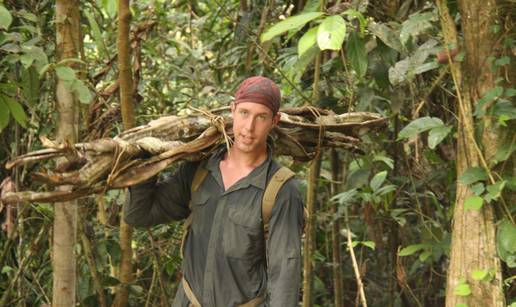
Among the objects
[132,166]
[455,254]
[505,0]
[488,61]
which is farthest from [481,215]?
[132,166]

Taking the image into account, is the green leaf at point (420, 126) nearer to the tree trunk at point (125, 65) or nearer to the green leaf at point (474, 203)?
the green leaf at point (474, 203)

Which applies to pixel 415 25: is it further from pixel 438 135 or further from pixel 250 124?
pixel 250 124

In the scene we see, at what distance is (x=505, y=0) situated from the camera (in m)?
3.18

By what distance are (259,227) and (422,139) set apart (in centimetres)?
224

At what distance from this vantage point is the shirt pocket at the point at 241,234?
279cm

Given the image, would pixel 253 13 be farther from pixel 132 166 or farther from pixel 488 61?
pixel 132 166

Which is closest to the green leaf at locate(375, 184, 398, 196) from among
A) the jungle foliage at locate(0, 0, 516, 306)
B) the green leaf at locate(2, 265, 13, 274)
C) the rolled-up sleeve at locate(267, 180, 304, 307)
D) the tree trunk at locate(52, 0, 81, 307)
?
the jungle foliage at locate(0, 0, 516, 306)

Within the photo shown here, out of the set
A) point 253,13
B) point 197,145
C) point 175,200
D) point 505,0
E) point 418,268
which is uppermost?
point 253,13

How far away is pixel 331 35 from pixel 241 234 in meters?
0.77

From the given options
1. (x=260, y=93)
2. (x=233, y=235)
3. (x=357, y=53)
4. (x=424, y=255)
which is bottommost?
(x=424, y=255)

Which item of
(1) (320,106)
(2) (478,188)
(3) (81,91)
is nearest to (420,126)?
(2) (478,188)

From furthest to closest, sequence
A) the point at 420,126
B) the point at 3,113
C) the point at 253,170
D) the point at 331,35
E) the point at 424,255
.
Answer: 1. the point at 424,255
2. the point at 420,126
3. the point at 3,113
4. the point at 253,170
5. the point at 331,35

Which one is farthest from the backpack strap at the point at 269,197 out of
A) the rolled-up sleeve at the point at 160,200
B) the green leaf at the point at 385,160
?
the green leaf at the point at 385,160

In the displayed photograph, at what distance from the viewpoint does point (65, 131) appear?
124 inches
